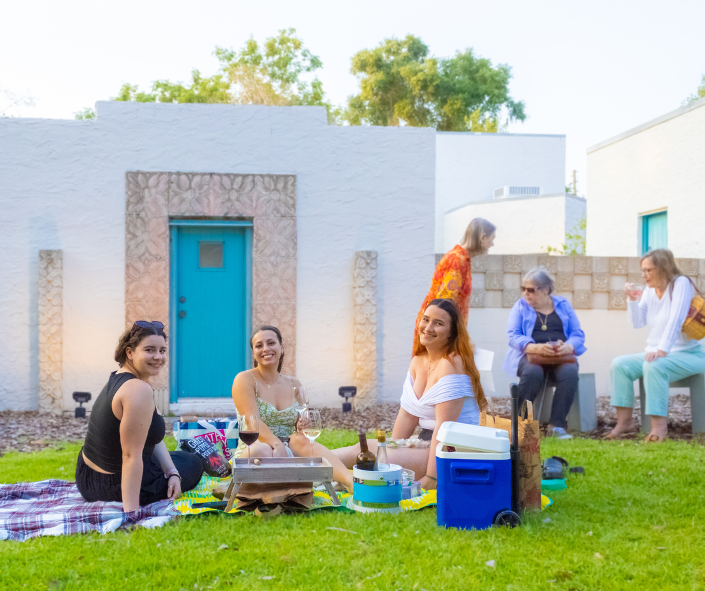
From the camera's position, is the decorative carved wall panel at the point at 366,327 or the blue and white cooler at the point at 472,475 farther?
the decorative carved wall panel at the point at 366,327

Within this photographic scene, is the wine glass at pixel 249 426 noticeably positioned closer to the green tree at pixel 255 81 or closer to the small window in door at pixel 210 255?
the small window in door at pixel 210 255

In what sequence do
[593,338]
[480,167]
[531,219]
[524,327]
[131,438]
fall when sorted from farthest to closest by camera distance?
[480,167], [531,219], [593,338], [524,327], [131,438]

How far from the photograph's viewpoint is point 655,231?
11688 millimetres

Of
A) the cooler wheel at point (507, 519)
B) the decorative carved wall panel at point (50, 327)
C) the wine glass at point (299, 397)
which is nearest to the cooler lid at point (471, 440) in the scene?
the cooler wheel at point (507, 519)

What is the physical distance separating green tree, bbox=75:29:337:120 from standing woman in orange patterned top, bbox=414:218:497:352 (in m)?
24.2

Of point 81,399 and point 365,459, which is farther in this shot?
point 81,399

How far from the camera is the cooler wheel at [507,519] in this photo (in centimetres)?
350

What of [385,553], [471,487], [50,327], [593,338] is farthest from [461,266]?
[50,327]

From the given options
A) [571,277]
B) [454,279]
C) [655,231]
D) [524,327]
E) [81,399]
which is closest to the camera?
[454,279]

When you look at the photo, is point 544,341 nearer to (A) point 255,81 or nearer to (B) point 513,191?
(B) point 513,191

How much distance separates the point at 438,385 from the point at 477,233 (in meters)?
2.06

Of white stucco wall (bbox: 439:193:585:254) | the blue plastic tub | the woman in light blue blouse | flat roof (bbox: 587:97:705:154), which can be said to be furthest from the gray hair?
white stucco wall (bbox: 439:193:585:254)

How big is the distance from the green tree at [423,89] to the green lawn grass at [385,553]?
1184 inches

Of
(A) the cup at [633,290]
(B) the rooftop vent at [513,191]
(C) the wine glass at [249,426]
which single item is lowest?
(C) the wine glass at [249,426]
